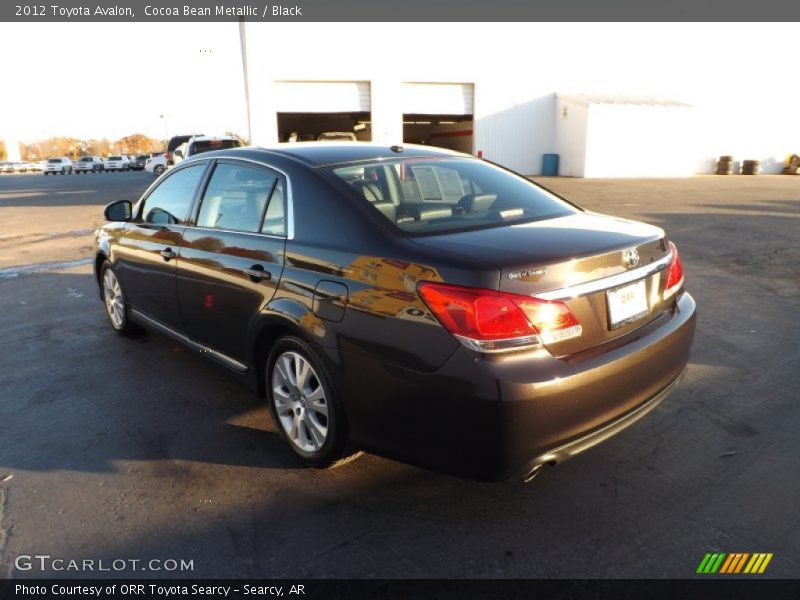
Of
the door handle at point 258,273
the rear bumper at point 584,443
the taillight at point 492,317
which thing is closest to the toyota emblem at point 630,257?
the taillight at point 492,317

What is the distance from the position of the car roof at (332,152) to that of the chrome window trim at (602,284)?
1.51 m

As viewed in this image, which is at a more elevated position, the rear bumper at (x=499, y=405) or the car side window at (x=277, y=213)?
the car side window at (x=277, y=213)

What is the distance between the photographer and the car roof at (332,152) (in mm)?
3404

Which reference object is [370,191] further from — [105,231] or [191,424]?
[105,231]

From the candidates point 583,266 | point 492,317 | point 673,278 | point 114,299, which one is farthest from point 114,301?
point 673,278

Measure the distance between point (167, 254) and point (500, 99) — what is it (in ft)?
96.1

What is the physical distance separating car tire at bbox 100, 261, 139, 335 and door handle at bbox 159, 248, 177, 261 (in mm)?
1155

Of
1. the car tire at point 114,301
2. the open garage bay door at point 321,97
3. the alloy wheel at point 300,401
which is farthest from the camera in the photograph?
the open garage bay door at point 321,97

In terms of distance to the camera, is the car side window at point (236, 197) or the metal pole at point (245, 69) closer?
the car side window at point (236, 197)

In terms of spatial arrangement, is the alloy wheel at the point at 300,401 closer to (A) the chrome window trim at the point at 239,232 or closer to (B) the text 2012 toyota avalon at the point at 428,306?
(B) the text 2012 toyota avalon at the point at 428,306

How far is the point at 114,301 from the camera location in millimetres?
5488

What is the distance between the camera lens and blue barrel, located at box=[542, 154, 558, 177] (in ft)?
109

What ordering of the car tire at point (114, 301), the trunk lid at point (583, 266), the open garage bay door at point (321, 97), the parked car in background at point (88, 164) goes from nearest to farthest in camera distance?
the trunk lid at point (583, 266) < the car tire at point (114, 301) < the open garage bay door at point (321, 97) < the parked car in background at point (88, 164)

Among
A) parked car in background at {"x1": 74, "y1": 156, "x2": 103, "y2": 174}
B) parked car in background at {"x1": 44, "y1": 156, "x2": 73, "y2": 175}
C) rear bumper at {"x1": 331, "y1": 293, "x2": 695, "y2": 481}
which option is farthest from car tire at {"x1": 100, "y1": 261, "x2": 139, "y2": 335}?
parked car in background at {"x1": 74, "y1": 156, "x2": 103, "y2": 174}
